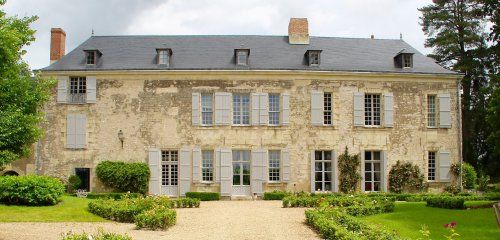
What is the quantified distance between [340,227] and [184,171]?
14.2m

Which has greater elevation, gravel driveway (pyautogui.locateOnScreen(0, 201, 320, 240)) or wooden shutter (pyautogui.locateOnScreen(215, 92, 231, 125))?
wooden shutter (pyautogui.locateOnScreen(215, 92, 231, 125))

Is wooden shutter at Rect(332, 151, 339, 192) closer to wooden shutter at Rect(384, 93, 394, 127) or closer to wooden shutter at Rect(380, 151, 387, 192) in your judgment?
wooden shutter at Rect(380, 151, 387, 192)

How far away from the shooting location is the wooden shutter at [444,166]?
26656mm

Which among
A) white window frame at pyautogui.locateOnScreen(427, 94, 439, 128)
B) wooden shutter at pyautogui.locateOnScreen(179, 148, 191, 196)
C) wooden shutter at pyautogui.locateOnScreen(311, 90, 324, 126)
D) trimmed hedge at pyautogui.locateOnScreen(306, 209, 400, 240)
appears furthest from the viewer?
white window frame at pyautogui.locateOnScreen(427, 94, 439, 128)

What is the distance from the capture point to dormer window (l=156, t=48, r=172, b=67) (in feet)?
87.4

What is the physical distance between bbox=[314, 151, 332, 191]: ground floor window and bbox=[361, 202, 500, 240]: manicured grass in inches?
277

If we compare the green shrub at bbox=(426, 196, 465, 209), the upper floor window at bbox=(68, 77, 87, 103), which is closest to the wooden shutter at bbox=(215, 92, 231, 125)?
the upper floor window at bbox=(68, 77, 87, 103)

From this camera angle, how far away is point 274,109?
26328 mm

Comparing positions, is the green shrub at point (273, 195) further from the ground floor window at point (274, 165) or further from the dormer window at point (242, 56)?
the dormer window at point (242, 56)

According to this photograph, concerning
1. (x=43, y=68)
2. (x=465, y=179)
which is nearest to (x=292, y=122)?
(x=465, y=179)

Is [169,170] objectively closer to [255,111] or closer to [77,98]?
[255,111]

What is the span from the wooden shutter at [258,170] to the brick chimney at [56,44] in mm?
11614

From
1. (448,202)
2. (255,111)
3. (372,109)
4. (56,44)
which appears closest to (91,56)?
(56,44)

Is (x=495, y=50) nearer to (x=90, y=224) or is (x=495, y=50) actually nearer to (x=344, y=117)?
(x=344, y=117)
